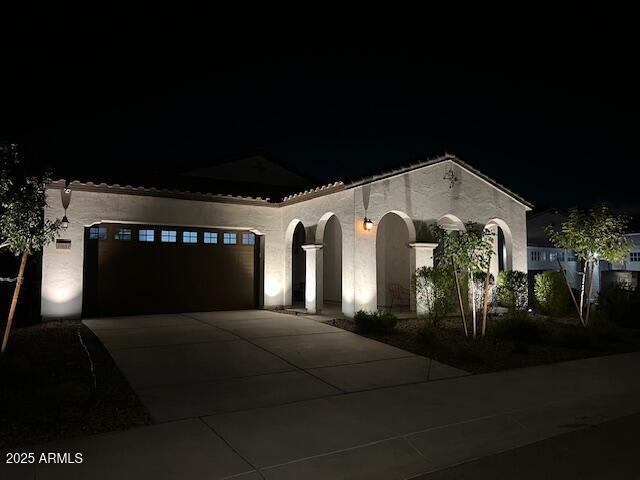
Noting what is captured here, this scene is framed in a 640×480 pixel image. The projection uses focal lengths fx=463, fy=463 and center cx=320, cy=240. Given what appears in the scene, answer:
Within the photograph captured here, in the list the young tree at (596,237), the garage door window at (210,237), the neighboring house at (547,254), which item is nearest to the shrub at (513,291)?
the young tree at (596,237)

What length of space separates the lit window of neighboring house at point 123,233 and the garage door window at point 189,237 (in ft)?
4.86

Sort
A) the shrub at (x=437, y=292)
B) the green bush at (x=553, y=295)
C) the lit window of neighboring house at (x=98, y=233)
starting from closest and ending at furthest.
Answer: the shrub at (x=437, y=292)
the lit window of neighboring house at (x=98, y=233)
the green bush at (x=553, y=295)

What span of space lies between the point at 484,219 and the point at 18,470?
41.7ft

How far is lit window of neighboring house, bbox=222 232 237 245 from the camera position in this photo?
14.1 meters

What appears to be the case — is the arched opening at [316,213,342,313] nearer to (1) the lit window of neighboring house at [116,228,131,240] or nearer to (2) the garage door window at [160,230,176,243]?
(2) the garage door window at [160,230,176,243]

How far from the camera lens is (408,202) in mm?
12453

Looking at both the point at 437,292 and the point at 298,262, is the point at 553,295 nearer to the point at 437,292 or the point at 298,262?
the point at 437,292

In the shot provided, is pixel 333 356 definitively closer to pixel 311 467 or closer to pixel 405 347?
pixel 405 347

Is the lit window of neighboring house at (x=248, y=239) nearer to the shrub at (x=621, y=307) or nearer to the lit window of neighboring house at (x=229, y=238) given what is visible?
the lit window of neighboring house at (x=229, y=238)

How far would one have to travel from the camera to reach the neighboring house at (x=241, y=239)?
38.1ft

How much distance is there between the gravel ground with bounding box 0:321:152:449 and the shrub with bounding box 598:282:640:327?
1179 cm

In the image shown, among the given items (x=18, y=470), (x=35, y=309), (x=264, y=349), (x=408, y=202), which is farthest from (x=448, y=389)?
(x=35, y=309)

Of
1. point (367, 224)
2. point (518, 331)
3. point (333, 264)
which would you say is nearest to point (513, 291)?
point (518, 331)

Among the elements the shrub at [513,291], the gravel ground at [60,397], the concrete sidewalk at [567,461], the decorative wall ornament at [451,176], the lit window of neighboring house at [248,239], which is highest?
the decorative wall ornament at [451,176]
